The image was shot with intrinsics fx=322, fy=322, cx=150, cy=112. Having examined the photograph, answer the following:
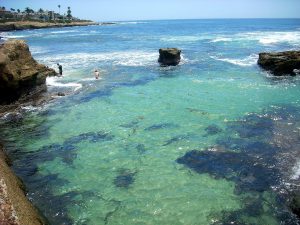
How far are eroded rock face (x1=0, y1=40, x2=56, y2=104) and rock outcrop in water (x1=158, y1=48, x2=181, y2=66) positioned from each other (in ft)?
56.5

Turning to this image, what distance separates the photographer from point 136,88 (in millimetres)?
31141

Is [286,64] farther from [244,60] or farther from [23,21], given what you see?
[23,21]

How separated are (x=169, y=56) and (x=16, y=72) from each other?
840 inches

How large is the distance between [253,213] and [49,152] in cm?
1104

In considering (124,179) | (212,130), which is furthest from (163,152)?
(212,130)

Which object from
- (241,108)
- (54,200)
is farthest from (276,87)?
(54,200)

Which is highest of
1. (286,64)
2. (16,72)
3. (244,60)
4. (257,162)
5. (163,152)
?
(16,72)

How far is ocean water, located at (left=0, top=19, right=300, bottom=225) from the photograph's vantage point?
12562 millimetres

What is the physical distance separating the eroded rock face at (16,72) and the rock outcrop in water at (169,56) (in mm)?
17229

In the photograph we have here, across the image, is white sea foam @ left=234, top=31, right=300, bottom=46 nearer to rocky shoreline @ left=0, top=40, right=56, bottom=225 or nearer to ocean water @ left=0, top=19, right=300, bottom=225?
ocean water @ left=0, top=19, right=300, bottom=225

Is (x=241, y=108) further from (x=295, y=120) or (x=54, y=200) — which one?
(x=54, y=200)

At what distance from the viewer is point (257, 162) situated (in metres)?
15.7

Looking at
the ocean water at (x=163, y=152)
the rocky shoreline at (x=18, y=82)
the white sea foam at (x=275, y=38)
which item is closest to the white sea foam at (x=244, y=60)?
the ocean water at (x=163, y=152)

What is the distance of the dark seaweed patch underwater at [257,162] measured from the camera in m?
12.3
